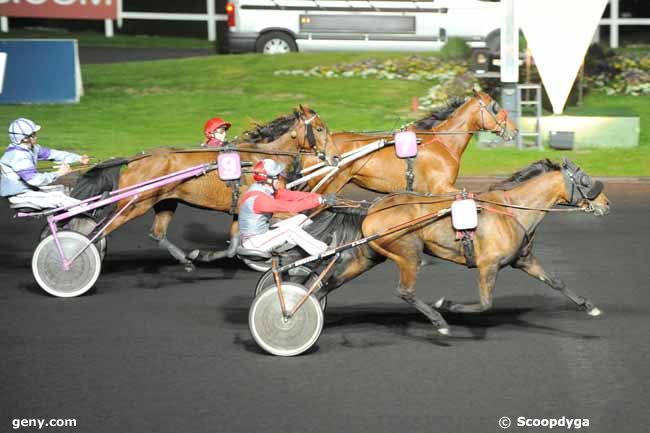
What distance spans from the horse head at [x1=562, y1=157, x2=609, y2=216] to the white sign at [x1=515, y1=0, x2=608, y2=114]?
35.4ft

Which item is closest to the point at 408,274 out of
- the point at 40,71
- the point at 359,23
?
the point at 40,71

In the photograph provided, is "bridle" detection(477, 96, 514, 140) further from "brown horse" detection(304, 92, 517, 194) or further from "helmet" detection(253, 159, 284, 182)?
"helmet" detection(253, 159, 284, 182)

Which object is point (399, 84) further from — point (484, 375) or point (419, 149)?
point (484, 375)

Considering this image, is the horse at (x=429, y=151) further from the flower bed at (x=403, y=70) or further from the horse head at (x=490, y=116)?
the flower bed at (x=403, y=70)

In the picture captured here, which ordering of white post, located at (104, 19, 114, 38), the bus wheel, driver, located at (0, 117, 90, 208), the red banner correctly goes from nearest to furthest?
1. driver, located at (0, 117, 90, 208)
2. the red banner
3. the bus wheel
4. white post, located at (104, 19, 114, 38)

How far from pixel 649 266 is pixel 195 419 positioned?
6.19m

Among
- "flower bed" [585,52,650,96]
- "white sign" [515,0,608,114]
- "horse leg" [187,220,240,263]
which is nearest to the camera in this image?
"horse leg" [187,220,240,263]

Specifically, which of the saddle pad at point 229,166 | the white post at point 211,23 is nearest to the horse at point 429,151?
the saddle pad at point 229,166

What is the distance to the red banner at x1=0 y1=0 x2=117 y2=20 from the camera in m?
25.7

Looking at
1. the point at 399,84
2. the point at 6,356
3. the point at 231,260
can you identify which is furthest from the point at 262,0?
the point at 6,356

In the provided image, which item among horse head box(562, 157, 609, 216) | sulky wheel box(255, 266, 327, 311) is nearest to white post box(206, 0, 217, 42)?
sulky wheel box(255, 266, 327, 311)

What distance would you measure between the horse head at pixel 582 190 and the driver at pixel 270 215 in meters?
1.86

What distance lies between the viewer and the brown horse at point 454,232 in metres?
8.83

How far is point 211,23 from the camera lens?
31.0 metres
